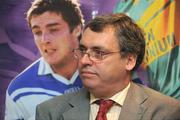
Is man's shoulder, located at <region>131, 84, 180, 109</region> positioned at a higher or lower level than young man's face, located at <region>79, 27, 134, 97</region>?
lower

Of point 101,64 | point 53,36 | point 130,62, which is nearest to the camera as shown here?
point 101,64

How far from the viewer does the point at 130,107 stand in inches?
68.1

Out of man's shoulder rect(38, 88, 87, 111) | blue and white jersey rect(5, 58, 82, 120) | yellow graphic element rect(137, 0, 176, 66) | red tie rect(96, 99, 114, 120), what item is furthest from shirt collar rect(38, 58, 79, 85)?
yellow graphic element rect(137, 0, 176, 66)

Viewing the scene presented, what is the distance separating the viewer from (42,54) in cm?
203

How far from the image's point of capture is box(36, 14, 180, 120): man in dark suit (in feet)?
5.44

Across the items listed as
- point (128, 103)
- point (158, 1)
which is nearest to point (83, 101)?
point (128, 103)

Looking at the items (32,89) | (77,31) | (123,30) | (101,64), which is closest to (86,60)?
(101,64)

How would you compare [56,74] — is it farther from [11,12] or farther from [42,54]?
[11,12]

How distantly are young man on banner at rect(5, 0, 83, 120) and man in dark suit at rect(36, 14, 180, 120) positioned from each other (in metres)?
0.22

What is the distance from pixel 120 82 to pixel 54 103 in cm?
36

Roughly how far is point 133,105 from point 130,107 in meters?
0.02

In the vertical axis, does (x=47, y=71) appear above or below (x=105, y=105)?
above

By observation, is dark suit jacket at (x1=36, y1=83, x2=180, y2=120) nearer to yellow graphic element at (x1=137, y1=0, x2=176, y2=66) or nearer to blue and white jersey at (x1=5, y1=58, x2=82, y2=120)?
blue and white jersey at (x1=5, y1=58, x2=82, y2=120)

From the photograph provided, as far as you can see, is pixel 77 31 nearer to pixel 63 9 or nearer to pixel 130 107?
pixel 63 9
